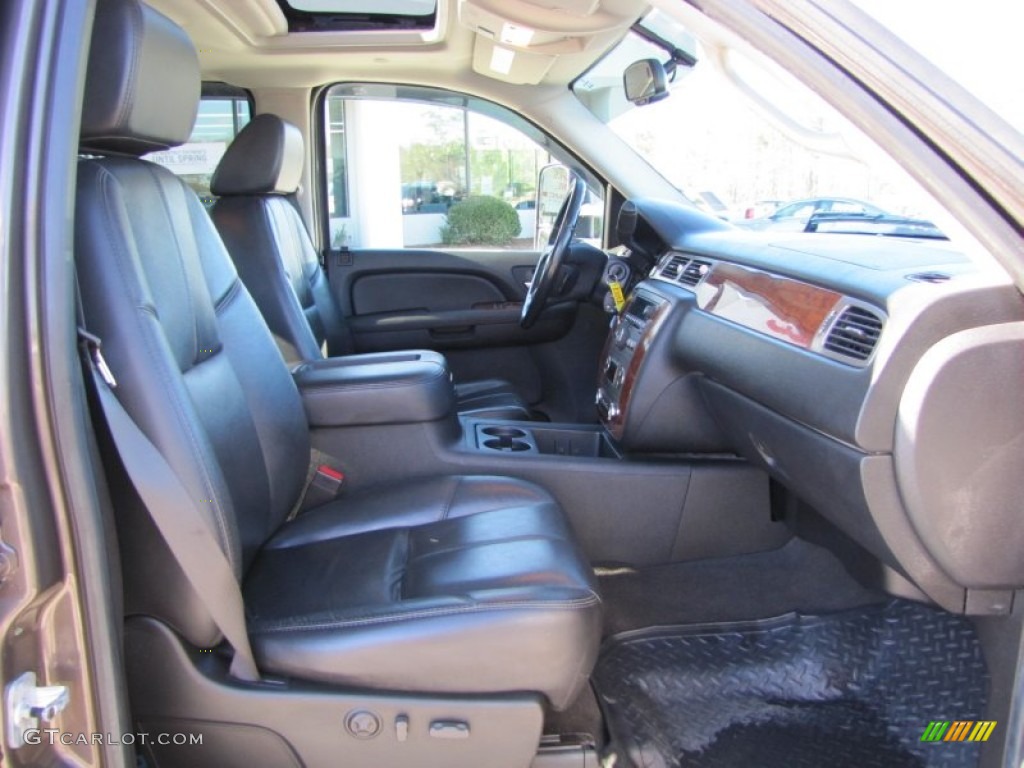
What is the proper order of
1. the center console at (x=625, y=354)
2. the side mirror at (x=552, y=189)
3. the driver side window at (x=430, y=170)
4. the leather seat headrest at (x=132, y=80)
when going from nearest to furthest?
1. the leather seat headrest at (x=132, y=80)
2. the center console at (x=625, y=354)
3. the side mirror at (x=552, y=189)
4. the driver side window at (x=430, y=170)

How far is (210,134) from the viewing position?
3.06 meters

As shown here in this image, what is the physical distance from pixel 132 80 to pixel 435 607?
88 cm

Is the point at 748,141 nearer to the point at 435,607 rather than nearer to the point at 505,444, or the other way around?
the point at 505,444

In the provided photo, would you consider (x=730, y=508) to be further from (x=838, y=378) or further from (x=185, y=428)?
(x=185, y=428)

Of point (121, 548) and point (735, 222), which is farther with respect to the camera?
point (735, 222)

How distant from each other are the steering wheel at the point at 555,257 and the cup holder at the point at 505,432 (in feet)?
1.71

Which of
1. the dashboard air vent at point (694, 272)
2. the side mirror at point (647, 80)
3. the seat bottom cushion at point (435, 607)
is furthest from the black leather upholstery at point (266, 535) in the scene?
the side mirror at point (647, 80)

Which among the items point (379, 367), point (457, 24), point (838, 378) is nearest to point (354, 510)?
point (379, 367)

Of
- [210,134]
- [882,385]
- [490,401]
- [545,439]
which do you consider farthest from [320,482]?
[210,134]

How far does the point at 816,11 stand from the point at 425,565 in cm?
101

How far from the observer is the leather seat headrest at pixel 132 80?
1109 millimetres

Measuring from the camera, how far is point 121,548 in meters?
1.13

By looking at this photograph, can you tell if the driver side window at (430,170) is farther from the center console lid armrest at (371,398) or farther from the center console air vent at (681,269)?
the center console lid armrest at (371,398)

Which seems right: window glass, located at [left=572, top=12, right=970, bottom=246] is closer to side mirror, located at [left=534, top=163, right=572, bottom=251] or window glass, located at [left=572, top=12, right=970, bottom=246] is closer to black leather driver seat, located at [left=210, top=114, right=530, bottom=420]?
side mirror, located at [left=534, top=163, right=572, bottom=251]
